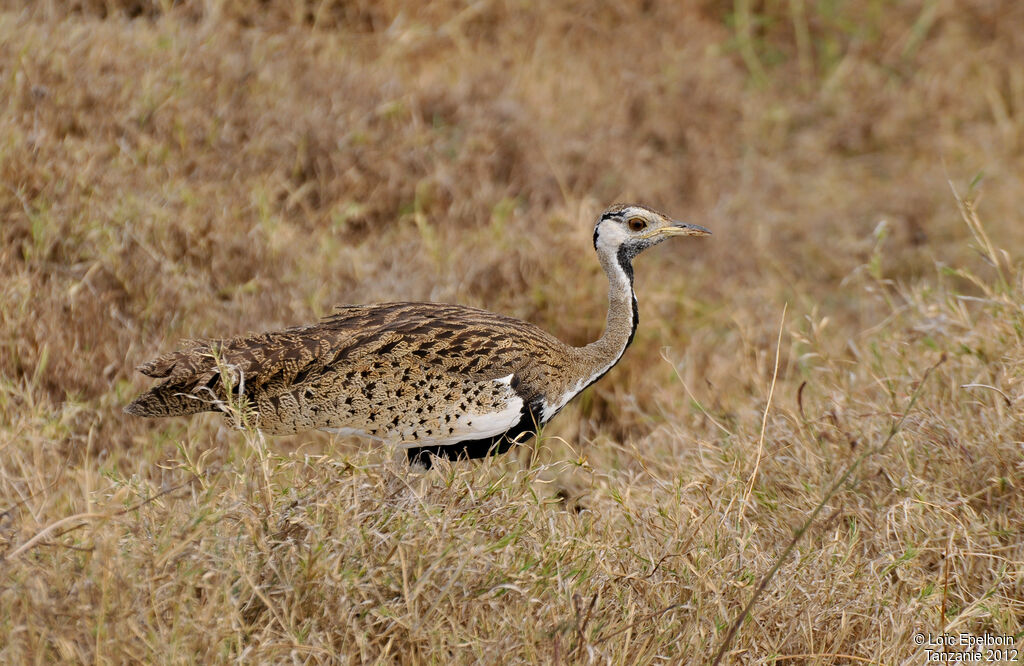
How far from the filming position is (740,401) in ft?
16.6

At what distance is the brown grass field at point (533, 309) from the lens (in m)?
3.04

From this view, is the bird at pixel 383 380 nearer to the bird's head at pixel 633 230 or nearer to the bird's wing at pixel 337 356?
the bird's wing at pixel 337 356

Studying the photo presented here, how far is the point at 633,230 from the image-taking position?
14.6 ft

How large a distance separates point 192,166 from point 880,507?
354 centimetres

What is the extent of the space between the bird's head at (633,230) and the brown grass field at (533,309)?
1.49 ft

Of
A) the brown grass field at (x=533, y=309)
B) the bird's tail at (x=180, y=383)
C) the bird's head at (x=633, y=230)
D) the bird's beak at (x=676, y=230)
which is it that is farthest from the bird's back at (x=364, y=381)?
the bird's beak at (x=676, y=230)

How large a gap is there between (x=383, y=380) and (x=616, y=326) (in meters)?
0.99

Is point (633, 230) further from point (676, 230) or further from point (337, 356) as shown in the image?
point (337, 356)

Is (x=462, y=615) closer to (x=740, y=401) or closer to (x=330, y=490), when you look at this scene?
(x=330, y=490)

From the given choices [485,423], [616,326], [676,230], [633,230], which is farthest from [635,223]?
[485,423]

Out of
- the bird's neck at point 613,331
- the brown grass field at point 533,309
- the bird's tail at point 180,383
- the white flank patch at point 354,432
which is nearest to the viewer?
the brown grass field at point 533,309

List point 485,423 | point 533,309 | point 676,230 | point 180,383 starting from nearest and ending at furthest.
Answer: point 180,383 → point 485,423 → point 676,230 → point 533,309

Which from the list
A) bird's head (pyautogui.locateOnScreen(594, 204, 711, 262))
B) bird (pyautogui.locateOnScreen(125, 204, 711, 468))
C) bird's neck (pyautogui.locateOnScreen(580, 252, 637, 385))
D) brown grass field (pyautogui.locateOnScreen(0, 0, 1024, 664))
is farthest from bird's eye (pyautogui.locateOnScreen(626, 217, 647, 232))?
bird (pyautogui.locateOnScreen(125, 204, 711, 468))

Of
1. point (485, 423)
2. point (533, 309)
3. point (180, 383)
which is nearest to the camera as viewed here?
point (180, 383)
